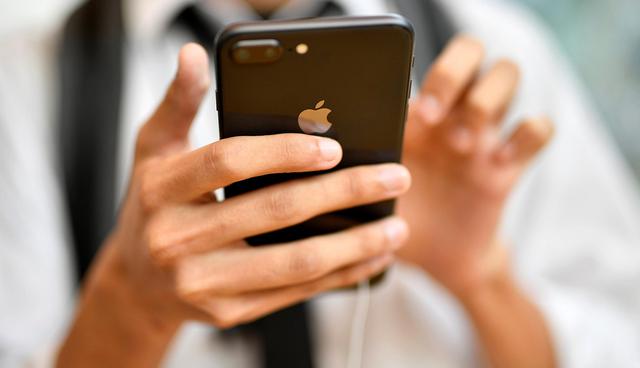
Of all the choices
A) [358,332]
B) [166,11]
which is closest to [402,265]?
[358,332]

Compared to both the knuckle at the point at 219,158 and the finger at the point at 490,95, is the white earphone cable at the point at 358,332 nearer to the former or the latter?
the finger at the point at 490,95

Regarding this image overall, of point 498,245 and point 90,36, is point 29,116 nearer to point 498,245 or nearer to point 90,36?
point 90,36

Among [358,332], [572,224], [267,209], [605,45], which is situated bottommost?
[358,332]

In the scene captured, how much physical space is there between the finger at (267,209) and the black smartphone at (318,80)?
19mm

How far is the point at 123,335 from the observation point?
483mm

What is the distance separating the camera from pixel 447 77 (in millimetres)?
427

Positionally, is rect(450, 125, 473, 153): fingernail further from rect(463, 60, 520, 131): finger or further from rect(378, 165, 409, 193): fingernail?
rect(378, 165, 409, 193): fingernail

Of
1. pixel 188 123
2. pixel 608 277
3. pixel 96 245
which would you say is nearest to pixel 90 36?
pixel 96 245

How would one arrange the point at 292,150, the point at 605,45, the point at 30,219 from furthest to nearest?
the point at 605,45 → the point at 30,219 → the point at 292,150

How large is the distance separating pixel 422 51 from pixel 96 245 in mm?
479

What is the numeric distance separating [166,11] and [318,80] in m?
0.46

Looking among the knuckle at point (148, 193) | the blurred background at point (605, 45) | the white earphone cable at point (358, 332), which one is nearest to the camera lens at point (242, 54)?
the knuckle at point (148, 193)

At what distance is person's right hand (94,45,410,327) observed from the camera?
300 millimetres

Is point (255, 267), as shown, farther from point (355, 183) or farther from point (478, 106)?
point (478, 106)
